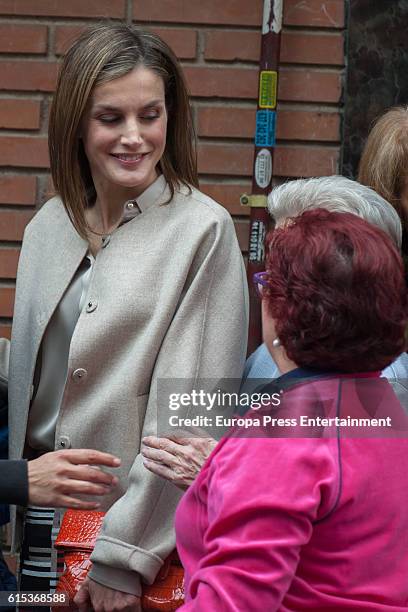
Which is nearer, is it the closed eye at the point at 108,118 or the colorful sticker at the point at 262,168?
the closed eye at the point at 108,118

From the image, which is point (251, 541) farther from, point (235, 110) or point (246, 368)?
point (235, 110)

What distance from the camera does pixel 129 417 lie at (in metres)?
2.34

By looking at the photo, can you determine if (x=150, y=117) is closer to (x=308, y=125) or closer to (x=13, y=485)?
(x=13, y=485)

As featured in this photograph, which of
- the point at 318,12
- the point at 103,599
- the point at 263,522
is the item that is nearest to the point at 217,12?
the point at 318,12

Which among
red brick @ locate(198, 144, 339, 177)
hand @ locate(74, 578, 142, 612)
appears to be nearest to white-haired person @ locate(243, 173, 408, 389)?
hand @ locate(74, 578, 142, 612)

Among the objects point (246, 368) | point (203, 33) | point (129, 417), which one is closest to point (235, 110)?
point (203, 33)

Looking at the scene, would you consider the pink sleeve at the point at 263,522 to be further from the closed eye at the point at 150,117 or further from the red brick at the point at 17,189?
the red brick at the point at 17,189

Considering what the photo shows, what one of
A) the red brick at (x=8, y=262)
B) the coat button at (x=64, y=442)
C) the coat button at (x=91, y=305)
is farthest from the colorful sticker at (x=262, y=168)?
the coat button at (x=64, y=442)

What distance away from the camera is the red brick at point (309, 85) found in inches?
135

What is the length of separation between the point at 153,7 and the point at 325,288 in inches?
81.4

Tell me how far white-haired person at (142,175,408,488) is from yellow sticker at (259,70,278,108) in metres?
0.94

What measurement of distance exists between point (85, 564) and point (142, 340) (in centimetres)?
49

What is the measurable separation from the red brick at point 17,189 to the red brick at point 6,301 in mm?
292

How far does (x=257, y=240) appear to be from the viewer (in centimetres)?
337
